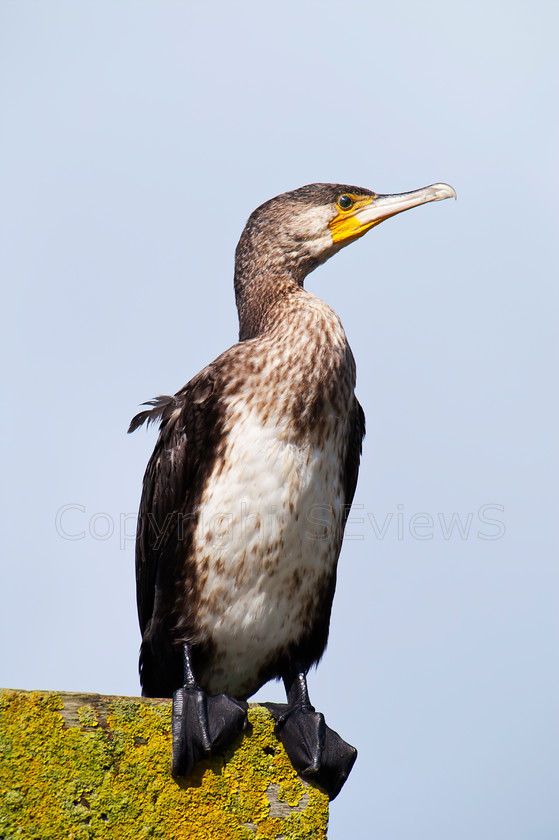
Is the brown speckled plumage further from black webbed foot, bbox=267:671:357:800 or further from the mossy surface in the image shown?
the mossy surface

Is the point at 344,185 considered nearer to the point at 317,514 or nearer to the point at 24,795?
the point at 317,514

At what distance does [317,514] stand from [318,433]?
12.4 inches

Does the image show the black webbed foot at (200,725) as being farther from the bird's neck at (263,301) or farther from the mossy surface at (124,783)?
the bird's neck at (263,301)

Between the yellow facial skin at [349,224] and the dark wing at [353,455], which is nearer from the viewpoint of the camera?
the dark wing at [353,455]

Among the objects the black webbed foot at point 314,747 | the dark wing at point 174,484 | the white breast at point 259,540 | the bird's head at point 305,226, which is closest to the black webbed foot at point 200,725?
the black webbed foot at point 314,747

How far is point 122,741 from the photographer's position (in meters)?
2.41

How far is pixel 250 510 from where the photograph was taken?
354 cm

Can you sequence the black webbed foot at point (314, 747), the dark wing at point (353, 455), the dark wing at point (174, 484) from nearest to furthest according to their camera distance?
the black webbed foot at point (314, 747) → the dark wing at point (174, 484) → the dark wing at point (353, 455)

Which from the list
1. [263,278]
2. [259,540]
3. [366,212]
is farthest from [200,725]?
[366,212]

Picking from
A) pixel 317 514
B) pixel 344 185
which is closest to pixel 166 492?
pixel 317 514

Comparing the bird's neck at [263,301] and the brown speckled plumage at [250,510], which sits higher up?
the bird's neck at [263,301]

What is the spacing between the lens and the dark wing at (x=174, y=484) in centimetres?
371

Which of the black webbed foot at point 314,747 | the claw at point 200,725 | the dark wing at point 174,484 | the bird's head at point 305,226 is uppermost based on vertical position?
the bird's head at point 305,226

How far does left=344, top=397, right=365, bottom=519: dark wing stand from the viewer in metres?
4.02
